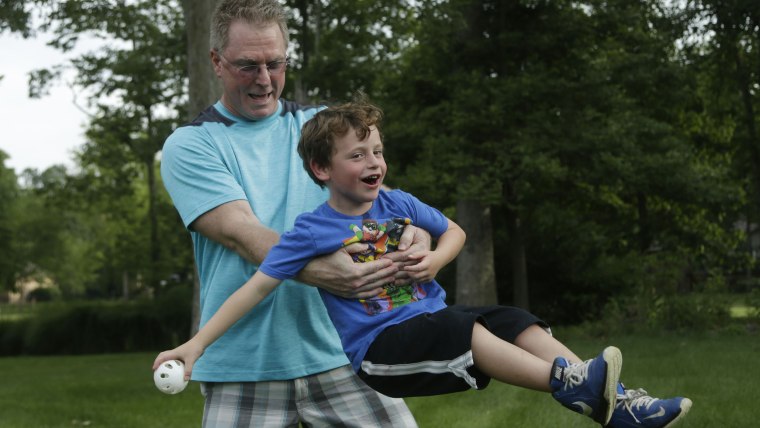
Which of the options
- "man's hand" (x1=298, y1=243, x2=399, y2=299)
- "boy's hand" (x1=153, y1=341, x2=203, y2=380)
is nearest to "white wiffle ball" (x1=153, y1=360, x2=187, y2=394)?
"boy's hand" (x1=153, y1=341, x2=203, y2=380)

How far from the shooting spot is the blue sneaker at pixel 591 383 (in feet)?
9.50

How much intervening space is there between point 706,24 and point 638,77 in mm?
1969

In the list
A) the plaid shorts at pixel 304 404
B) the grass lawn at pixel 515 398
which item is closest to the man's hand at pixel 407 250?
the plaid shorts at pixel 304 404

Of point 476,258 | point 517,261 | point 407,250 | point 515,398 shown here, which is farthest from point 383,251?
point 517,261

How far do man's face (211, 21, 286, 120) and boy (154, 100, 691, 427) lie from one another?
0.28 metres

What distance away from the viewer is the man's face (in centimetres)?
354

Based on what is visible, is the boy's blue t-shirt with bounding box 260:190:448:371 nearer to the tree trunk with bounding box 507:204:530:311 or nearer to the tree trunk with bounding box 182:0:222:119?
the tree trunk with bounding box 182:0:222:119

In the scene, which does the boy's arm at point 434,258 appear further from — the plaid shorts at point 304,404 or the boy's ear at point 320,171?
the plaid shorts at point 304,404

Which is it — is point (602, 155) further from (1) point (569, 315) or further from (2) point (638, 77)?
(1) point (569, 315)

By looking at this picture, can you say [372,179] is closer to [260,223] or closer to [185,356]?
[260,223]

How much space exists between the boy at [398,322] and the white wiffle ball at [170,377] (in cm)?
5

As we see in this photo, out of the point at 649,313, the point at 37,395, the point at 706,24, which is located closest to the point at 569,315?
the point at 649,313

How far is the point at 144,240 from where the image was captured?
3928 centimetres

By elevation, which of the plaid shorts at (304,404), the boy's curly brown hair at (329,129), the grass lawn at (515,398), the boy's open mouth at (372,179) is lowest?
the grass lawn at (515,398)
